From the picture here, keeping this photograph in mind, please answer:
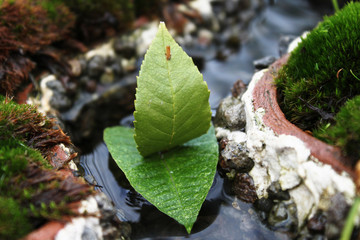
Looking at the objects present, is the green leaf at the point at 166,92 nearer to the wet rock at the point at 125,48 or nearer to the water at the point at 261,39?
the water at the point at 261,39

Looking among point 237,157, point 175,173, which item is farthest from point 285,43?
point 175,173

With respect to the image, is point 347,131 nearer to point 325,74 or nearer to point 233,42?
point 325,74

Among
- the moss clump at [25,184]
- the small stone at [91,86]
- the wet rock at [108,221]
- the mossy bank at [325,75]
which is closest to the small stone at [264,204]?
the mossy bank at [325,75]

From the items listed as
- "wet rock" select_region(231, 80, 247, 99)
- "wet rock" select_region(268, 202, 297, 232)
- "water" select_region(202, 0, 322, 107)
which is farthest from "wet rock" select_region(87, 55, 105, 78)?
"wet rock" select_region(268, 202, 297, 232)

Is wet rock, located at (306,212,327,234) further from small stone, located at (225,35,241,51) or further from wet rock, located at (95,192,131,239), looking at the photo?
small stone, located at (225,35,241,51)

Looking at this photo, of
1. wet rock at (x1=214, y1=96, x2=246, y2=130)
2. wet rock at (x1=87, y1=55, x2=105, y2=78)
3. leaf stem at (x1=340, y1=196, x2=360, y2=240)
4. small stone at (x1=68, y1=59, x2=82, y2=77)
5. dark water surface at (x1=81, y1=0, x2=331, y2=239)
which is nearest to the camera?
leaf stem at (x1=340, y1=196, x2=360, y2=240)

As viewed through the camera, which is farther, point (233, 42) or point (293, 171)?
point (233, 42)

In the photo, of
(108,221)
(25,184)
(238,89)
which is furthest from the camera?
(238,89)
